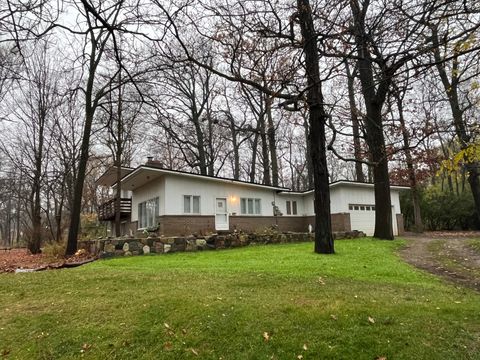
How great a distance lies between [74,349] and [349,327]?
3.44m

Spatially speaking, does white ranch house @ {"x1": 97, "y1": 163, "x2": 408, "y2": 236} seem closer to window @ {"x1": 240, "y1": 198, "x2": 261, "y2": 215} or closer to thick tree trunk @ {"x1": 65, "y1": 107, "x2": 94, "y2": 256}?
window @ {"x1": 240, "y1": 198, "x2": 261, "y2": 215}

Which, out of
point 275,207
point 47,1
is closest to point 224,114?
point 275,207

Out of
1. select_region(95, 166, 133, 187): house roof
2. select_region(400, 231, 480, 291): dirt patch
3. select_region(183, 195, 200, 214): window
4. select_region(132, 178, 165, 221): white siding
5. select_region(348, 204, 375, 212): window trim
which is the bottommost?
select_region(400, 231, 480, 291): dirt patch

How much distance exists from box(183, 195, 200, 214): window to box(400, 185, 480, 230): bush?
676 inches

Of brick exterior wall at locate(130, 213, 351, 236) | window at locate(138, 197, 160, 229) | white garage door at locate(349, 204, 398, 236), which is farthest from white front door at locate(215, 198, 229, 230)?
white garage door at locate(349, 204, 398, 236)

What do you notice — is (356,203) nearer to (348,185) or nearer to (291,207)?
(348,185)

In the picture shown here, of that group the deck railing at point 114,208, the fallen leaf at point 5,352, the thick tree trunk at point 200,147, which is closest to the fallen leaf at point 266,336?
the fallen leaf at point 5,352

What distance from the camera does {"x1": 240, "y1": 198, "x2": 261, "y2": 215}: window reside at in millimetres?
21219

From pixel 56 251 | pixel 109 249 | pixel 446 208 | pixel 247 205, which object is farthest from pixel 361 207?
pixel 56 251

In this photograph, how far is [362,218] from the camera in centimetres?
2228

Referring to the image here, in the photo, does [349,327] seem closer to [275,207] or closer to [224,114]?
[275,207]

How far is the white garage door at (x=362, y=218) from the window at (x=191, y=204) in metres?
9.58

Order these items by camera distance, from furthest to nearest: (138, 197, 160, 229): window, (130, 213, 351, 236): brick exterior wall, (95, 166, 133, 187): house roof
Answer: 1. (95, 166, 133, 187): house roof
2. (138, 197, 160, 229): window
3. (130, 213, 351, 236): brick exterior wall

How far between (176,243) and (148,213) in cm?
644
